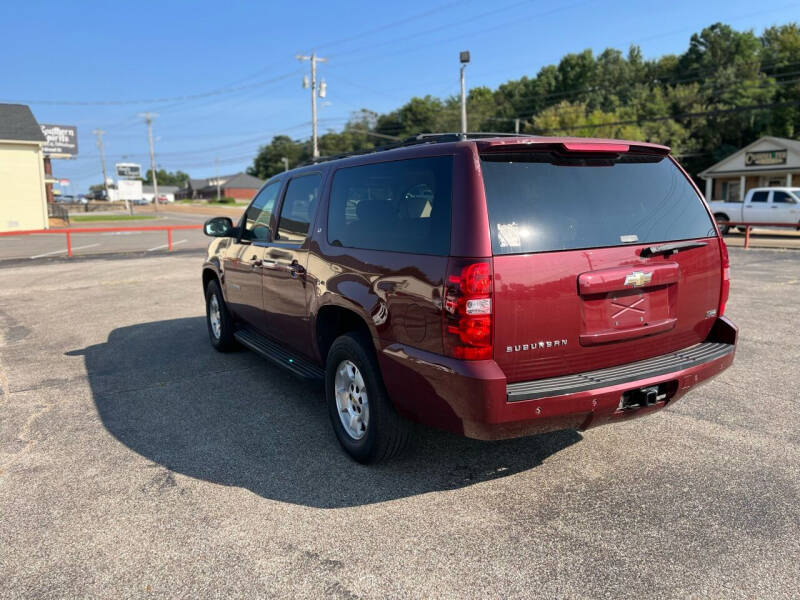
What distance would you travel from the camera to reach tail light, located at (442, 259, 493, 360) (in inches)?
118

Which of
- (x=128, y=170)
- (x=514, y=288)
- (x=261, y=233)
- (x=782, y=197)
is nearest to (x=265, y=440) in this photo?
(x=261, y=233)

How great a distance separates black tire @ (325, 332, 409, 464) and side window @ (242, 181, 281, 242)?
193cm

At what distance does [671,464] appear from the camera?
12.8 ft

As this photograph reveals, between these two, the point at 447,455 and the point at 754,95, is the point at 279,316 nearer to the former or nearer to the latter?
the point at 447,455

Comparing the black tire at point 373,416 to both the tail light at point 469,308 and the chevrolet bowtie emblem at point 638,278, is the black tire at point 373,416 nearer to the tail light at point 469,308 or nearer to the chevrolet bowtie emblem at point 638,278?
the tail light at point 469,308

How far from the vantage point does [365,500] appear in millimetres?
3500

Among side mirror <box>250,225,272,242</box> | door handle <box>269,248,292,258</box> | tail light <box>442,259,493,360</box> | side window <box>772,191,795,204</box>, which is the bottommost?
tail light <box>442,259,493,360</box>

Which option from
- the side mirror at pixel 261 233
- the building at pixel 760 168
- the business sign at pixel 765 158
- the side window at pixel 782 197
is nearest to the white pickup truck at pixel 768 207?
the side window at pixel 782 197

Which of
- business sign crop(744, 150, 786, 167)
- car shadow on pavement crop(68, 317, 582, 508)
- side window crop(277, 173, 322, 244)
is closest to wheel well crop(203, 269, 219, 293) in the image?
car shadow on pavement crop(68, 317, 582, 508)

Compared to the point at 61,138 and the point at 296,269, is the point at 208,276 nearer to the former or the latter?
the point at 296,269

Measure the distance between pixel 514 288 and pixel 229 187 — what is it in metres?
133

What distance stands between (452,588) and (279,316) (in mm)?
2895

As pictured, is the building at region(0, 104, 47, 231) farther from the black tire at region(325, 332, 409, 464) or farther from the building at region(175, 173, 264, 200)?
the building at region(175, 173, 264, 200)

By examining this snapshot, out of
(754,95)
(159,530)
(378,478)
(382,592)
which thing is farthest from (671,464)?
(754,95)
